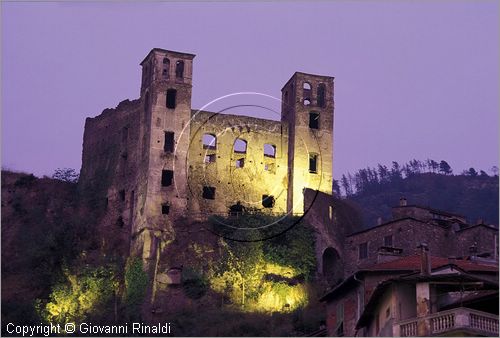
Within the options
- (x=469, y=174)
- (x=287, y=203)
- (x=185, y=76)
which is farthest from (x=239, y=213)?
(x=469, y=174)

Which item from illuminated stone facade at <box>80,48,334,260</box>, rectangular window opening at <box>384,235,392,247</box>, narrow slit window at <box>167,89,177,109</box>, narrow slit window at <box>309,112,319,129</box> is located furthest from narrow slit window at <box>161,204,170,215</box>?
rectangular window opening at <box>384,235,392,247</box>

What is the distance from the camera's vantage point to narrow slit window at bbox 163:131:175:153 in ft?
210

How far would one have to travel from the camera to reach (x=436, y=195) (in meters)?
105

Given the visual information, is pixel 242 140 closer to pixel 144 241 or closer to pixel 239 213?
pixel 239 213

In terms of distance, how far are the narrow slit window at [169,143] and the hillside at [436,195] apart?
2973 cm

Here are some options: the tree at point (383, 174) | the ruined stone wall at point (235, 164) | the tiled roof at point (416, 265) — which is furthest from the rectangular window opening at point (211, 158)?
the tree at point (383, 174)

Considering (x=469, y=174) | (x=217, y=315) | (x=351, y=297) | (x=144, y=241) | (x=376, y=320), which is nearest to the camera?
(x=376, y=320)

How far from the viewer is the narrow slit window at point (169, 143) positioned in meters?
64.1

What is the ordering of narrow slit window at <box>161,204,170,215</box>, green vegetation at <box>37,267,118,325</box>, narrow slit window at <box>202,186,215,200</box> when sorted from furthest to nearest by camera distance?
narrow slit window at <box>202,186,215,200</box>
narrow slit window at <box>161,204,170,215</box>
green vegetation at <box>37,267,118,325</box>

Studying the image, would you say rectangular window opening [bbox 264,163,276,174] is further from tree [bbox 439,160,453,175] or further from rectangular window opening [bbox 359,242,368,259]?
tree [bbox 439,160,453,175]

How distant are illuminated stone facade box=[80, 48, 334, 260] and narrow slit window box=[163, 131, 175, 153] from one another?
0.18 ft

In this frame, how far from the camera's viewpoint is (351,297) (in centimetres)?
4319

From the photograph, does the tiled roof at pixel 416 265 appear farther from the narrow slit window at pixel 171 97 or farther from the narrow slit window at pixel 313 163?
the narrow slit window at pixel 171 97

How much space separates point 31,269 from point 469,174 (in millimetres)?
62050
